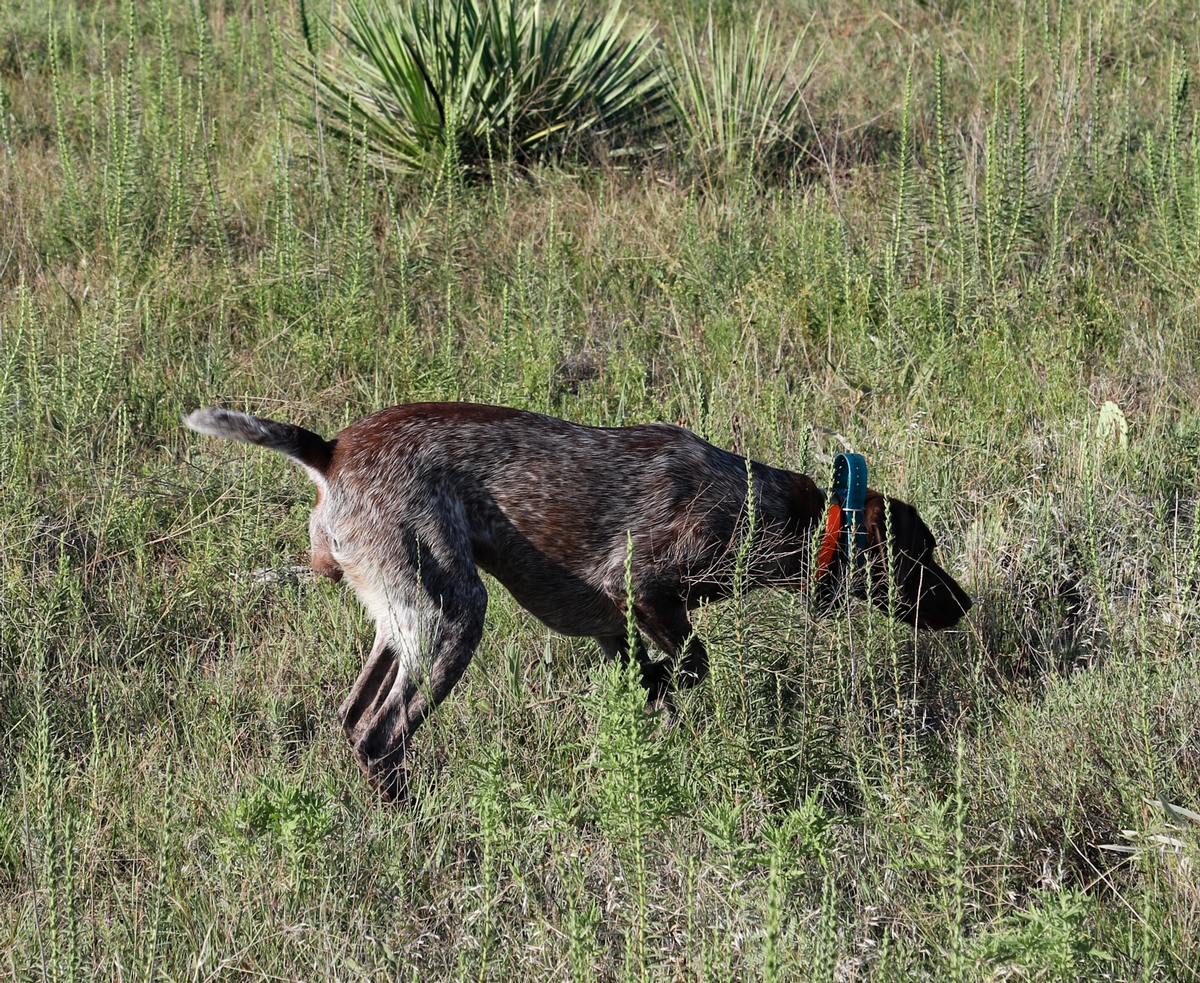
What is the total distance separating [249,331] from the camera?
6613 millimetres

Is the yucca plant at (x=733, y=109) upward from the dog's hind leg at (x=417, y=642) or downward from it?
upward

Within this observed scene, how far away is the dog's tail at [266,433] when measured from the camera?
3.96m

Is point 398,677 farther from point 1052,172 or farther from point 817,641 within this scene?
point 1052,172

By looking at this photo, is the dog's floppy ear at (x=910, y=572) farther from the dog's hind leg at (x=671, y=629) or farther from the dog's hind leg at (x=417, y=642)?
the dog's hind leg at (x=417, y=642)

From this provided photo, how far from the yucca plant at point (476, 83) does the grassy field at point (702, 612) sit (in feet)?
0.84

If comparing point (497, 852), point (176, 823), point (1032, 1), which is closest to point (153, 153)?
point (176, 823)

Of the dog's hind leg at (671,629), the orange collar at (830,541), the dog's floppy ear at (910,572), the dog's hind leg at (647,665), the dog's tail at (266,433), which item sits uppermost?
the dog's tail at (266,433)

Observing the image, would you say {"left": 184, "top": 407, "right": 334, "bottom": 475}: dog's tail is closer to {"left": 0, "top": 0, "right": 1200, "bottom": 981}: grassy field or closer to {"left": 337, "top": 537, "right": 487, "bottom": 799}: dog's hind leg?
{"left": 337, "top": 537, "right": 487, "bottom": 799}: dog's hind leg

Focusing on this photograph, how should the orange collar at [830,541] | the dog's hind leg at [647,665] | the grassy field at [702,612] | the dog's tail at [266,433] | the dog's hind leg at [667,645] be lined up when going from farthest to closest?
the dog's hind leg at [647,665]
the dog's hind leg at [667,645]
the orange collar at [830,541]
the dog's tail at [266,433]
the grassy field at [702,612]

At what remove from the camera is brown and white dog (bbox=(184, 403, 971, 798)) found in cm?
413

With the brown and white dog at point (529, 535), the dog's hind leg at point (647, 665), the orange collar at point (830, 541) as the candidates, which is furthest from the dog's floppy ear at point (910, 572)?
the dog's hind leg at point (647, 665)

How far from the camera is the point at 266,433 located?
158 inches

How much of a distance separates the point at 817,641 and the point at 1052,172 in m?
4.45

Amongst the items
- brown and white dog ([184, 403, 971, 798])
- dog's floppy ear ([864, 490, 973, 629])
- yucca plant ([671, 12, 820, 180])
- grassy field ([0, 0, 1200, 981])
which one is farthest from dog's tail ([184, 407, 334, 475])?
yucca plant ([671, 12, 820, 180])
